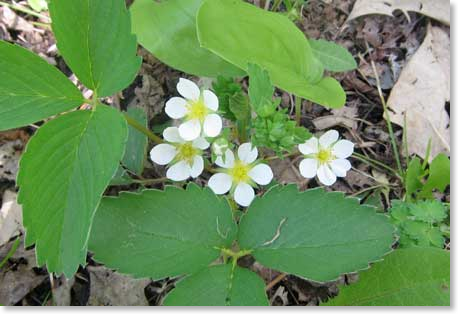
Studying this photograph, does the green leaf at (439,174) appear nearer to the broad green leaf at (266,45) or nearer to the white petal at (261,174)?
the broad green leaf at (266,45)

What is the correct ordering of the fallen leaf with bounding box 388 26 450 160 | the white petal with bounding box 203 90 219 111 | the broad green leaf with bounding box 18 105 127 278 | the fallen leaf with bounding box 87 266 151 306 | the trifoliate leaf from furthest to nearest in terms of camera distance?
the fallen leaf with bounding box 388 26 450 160 < the fallen leaf with bounding box 87 266 151 306 < the trifoliate leaf < the white petal with bounding box 203 90 219 111 < the broad green leaf with bounding box 18 105 127 278

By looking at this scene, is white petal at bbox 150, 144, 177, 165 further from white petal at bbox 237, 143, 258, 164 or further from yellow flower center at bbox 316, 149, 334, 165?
yellow flower center at bbox 316, 149, 334, 165

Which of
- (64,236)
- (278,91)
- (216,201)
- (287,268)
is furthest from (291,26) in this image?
(64,236)

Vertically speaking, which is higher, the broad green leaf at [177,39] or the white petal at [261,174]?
the broad green leaf at [177,39]

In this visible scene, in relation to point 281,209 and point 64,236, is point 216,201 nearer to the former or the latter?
point 281,209

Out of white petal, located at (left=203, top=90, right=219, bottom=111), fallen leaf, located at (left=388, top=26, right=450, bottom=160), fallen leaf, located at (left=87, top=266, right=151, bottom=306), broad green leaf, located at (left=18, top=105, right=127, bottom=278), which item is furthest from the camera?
fallen leaf, located at (left=388, top=26, right=450, bottom=160)

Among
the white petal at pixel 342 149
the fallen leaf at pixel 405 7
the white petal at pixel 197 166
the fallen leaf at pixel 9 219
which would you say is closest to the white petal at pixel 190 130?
the white petal at pixel 197 166

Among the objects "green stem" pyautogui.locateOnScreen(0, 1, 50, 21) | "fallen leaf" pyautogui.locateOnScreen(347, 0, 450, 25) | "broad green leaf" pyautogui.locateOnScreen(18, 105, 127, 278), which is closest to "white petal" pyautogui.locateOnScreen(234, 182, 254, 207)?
"broad green leaf" pyautogui.locateOnScreen(18, 105, 127, 278)
